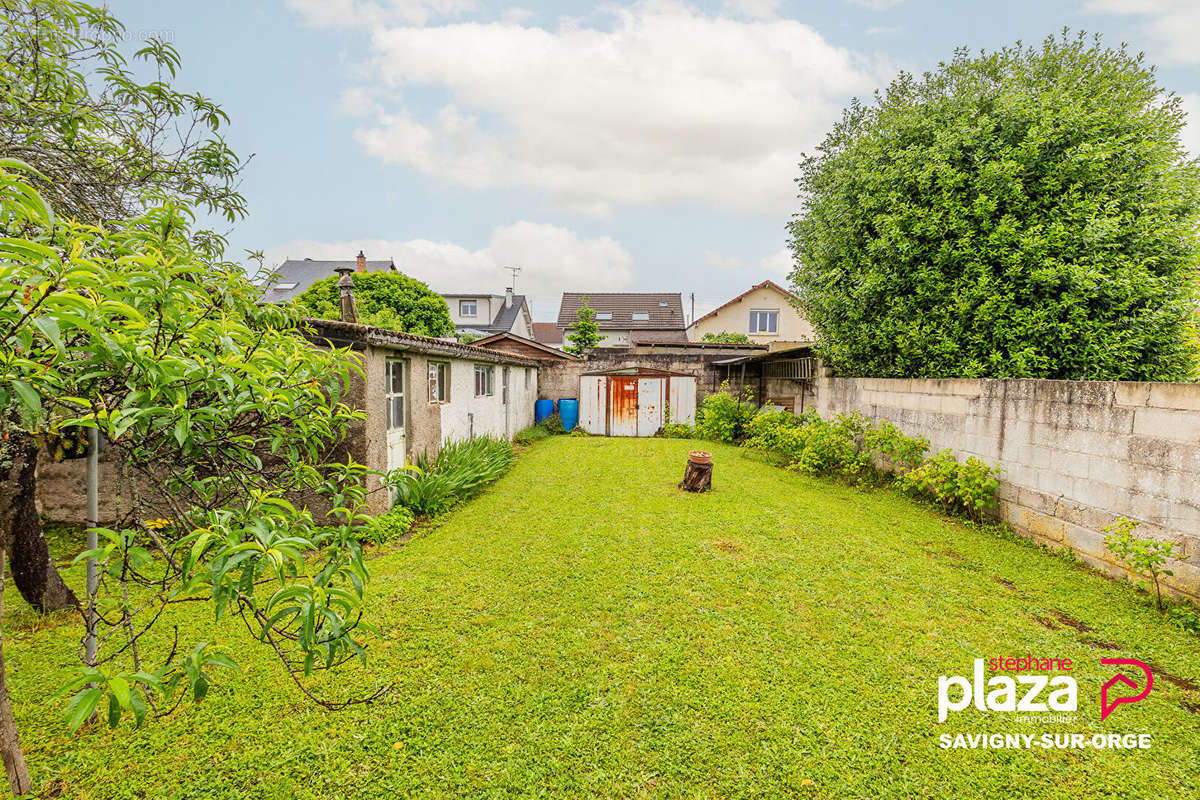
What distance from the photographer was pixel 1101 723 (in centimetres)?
273

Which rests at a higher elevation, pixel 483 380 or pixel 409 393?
pixel 483 380

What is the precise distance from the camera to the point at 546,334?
161 feet

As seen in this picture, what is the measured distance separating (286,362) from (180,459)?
0.76 m

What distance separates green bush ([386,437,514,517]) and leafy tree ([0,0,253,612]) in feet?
9.32

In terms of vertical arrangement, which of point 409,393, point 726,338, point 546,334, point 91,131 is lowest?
point 409,393

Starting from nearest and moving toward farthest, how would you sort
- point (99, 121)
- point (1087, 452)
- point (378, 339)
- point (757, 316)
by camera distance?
point (99, 121)
point (1087, 452)
point (378, 339)
point (757, 316)

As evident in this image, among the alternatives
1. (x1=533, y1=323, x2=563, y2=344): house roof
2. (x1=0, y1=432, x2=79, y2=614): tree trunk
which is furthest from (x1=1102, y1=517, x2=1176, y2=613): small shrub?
(x1=533, y1=323, x2=563, y2=344): house roof

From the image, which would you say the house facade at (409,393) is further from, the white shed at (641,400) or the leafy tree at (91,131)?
the white shed at (641,400)

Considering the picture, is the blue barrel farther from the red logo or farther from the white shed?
the red logo

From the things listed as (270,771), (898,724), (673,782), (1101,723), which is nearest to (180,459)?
(270,771)

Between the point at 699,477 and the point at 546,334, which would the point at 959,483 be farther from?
the point at 546,334

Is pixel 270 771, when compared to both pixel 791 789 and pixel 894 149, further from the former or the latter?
pixel 894 149

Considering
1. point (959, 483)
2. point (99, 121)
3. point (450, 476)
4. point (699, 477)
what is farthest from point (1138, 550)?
point (99, 121)

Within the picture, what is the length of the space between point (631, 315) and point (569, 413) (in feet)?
72.6
